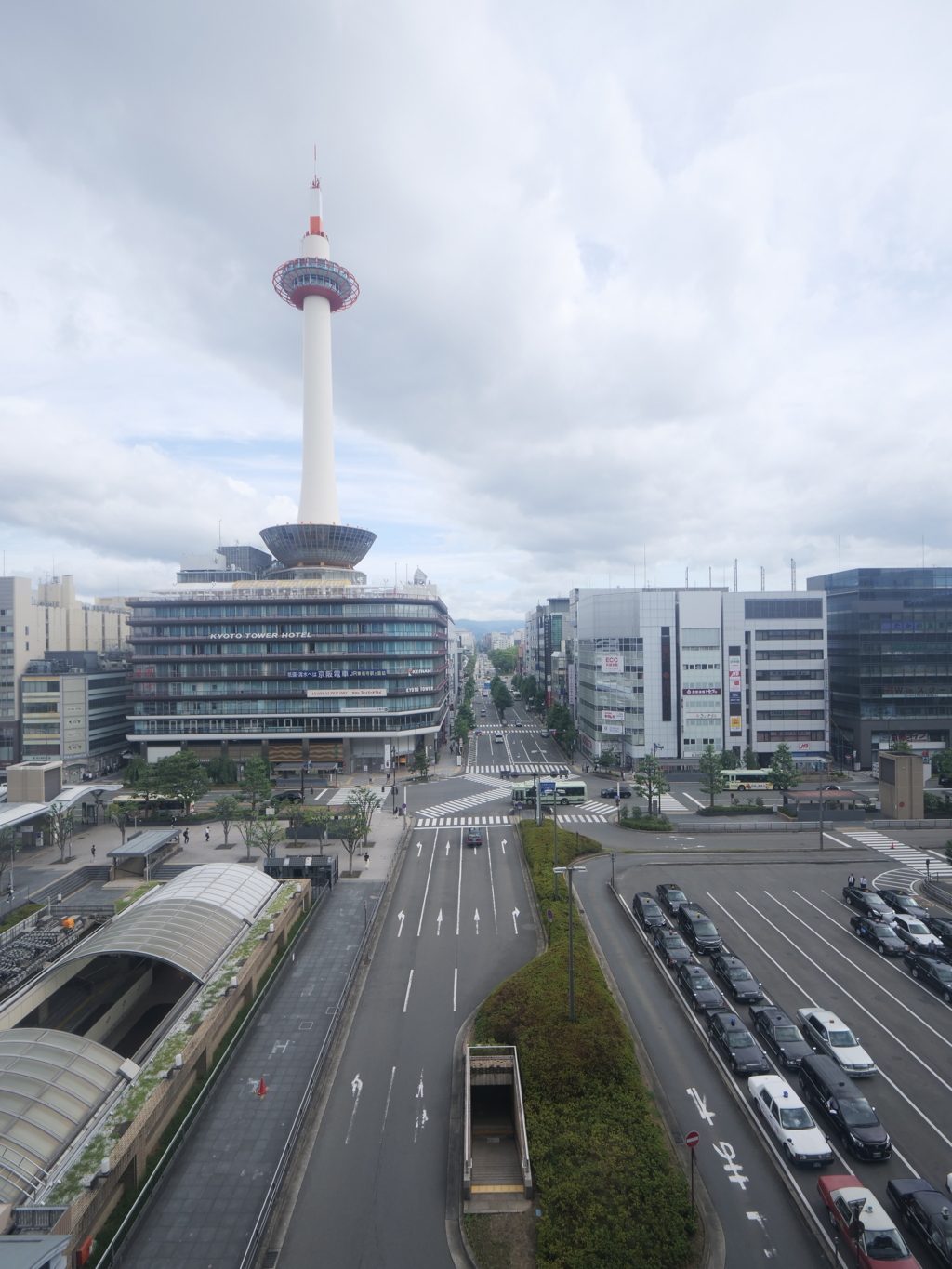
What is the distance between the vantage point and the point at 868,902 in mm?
39594

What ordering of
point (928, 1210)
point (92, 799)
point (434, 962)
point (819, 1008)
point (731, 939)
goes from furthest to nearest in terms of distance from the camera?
point (92, 799) < point (731, 939) < point (434, 962) < point (819, 1008) < point (928, 1210)

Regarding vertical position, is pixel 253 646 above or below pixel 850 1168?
above

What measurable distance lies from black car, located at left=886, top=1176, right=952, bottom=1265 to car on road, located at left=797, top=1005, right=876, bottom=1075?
553 cm

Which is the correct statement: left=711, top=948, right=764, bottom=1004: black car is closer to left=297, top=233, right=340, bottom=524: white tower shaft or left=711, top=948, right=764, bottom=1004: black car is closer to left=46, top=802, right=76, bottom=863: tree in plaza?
left=46, top=802, right=76, bottom=863: tree in plaza

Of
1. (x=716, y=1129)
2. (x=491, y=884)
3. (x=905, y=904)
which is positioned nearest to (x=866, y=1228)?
(x=716, y=1129)

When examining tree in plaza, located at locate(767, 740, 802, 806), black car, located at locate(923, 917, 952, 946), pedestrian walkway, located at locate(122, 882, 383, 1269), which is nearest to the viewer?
pedestrian walkway, located at locate(122, 882, 383, 1269)

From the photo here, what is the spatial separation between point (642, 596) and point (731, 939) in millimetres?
53264

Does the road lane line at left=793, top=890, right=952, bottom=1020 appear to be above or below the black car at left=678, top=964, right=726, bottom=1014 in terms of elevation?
below

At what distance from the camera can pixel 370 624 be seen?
8856 cm

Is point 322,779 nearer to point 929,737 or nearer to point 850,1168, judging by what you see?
point 850,1168

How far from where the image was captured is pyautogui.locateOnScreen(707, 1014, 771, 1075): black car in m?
24.6

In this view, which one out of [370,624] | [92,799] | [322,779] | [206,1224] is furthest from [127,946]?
[370,624]

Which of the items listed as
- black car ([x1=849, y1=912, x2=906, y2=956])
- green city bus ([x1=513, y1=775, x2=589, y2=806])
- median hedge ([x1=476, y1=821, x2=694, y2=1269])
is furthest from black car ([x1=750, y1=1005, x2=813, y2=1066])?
green city bus ([x1=513, y1=775, x2=589, y2=806])

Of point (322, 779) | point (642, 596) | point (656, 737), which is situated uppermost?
point (642, 596)
